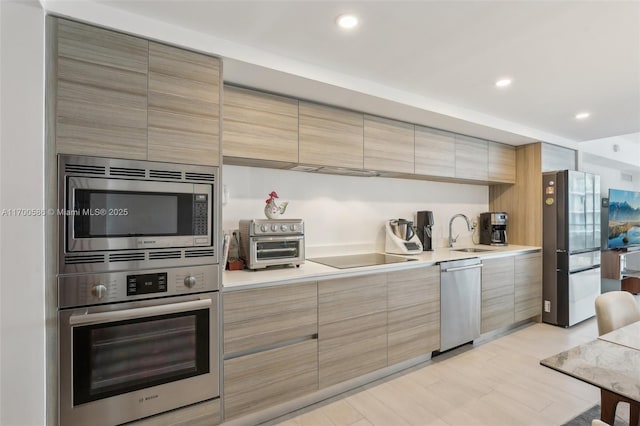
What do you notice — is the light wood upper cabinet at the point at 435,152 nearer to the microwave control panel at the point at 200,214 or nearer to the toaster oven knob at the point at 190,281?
the microwave control panel at the point at 200,214

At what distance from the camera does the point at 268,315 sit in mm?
1917

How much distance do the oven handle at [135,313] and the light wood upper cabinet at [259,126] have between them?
955 mm

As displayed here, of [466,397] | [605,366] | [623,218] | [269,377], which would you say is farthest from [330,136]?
[623,218]

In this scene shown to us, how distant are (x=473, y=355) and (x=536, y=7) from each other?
2.67 metres

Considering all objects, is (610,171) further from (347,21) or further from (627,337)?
(347,21)

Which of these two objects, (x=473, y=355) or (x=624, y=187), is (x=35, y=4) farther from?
(x=624, y=187)

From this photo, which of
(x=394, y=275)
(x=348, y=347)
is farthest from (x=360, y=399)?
(x=394, y=275)

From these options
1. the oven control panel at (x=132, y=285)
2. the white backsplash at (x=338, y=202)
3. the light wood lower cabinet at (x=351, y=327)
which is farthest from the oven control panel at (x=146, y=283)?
the light wood lower cabinet at (x=351, y=327)

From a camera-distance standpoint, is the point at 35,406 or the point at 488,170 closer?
the point at 35,406

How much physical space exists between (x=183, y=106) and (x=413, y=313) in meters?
2.23

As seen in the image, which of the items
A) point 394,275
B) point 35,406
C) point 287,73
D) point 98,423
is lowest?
point 98,423

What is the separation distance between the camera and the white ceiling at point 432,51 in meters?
1.56

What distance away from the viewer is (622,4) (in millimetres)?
1512

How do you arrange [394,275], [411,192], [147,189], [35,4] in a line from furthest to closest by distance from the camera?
[411,192]
[394,275]
[147,189]
[35,4]
